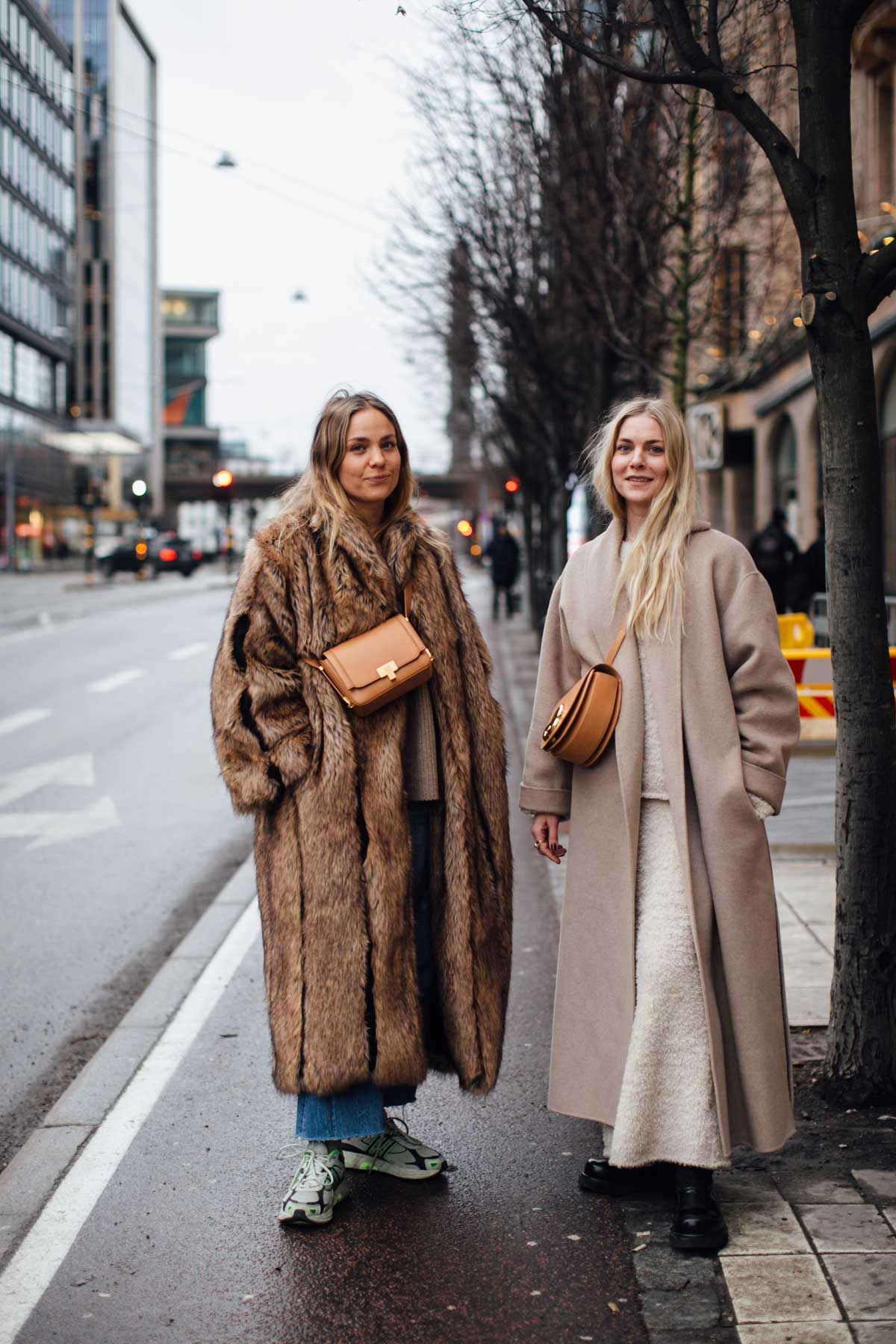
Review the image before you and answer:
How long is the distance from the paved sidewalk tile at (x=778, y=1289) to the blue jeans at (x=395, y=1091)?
0.94 m

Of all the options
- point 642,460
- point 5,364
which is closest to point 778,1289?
point 642,460

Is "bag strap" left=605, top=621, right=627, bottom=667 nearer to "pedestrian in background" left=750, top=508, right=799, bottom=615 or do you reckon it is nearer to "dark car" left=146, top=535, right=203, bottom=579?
"pedestrian in background" left=750, top=508, right=799, bottom=615

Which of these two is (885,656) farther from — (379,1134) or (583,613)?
(379,1134)

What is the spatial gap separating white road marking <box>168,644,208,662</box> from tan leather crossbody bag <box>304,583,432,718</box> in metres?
18.7

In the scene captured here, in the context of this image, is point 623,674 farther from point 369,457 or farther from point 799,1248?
point 799,1248

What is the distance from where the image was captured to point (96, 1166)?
171 inches

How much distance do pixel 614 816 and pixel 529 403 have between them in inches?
922

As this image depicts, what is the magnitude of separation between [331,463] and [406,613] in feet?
1.41

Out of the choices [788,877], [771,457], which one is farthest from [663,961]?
[771,457]

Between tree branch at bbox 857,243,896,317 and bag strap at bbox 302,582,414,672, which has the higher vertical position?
tree branch at bbox 857,243,896,317

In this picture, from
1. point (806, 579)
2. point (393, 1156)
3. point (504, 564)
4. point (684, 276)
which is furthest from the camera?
point (504, 564)

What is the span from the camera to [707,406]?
1380 cm

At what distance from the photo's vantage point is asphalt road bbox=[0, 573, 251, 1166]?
5.95 m

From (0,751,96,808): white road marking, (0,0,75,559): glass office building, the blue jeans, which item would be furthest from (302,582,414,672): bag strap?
(0,0,75,559): glass office building
